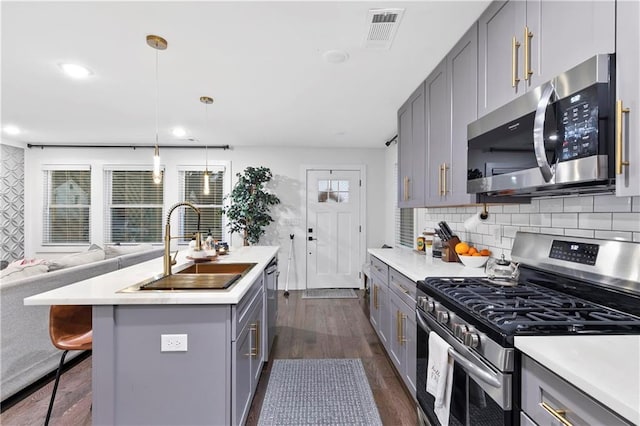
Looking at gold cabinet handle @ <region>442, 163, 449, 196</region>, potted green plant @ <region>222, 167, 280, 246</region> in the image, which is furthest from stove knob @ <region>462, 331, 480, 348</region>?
potted green plant @ <region>222, 167, 280, 246</region>

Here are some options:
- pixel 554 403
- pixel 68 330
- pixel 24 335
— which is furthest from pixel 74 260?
pixel 554 403

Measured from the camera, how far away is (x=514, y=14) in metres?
1.51

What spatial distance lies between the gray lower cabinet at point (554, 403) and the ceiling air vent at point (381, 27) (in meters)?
1.80

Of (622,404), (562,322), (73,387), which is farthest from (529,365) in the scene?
(73,387)

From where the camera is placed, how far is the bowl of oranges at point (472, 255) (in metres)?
2.27

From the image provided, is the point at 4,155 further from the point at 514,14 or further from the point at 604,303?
the point at 604,303

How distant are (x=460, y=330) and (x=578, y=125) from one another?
895 mm

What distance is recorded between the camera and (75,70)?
2.52 meters

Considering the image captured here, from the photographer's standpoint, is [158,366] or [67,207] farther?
[67,207]

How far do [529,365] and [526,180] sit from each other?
0.78 m

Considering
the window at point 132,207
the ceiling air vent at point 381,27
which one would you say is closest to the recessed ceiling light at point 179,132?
the window at point 132,207

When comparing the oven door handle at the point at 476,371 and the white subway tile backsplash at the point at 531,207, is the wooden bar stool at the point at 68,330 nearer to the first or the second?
the oven door handle at the point at 476,371

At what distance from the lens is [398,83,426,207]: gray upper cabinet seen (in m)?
2.74

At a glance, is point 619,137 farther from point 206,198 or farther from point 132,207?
point 132,207
